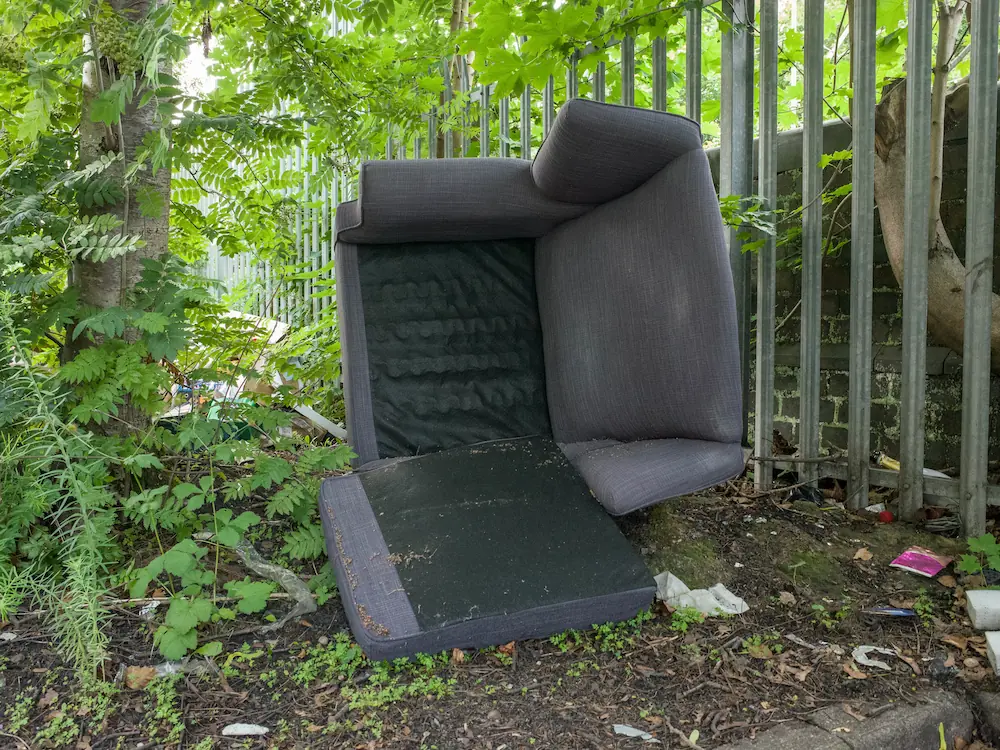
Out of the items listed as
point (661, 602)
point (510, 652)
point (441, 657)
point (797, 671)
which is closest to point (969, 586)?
point (797, 671)

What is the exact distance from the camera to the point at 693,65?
2.50 meters

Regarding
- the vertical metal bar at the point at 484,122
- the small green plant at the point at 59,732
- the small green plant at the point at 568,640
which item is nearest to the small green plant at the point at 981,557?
the small green plant at the point at 568,640

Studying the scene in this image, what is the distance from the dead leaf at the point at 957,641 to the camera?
1.63 metres

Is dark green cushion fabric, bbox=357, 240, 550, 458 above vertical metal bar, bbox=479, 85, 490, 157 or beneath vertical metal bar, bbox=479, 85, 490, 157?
beneath

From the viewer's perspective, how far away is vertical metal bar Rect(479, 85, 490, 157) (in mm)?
3340

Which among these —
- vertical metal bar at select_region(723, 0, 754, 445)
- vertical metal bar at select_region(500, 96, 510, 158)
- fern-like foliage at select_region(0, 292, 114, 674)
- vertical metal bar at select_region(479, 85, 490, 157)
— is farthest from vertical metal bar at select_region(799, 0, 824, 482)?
fern-like foliage at select_region(0, 292, 114, 674)

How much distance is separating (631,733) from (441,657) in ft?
1.46

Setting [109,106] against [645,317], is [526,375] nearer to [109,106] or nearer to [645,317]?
[645,317]

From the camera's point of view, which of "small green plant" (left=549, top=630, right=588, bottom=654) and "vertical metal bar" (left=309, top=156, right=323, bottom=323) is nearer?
"small green plant" (left=549, top=630, right=588, bottom=654)

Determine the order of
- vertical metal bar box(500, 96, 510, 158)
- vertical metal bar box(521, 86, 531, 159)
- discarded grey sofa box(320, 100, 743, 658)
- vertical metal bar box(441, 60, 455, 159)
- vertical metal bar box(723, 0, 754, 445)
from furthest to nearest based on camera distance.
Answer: vertical metal bar box(441, 60, 455, 159), vertical metal bar box(500, 96, 510, 158), vertical metal bar box(521, 86, 531, 159), vertical metal bar box(723, 0, 754, 445), discarded grey sofa box(320, 100, 743, 658)

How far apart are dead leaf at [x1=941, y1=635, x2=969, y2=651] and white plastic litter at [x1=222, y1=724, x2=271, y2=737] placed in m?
1.48

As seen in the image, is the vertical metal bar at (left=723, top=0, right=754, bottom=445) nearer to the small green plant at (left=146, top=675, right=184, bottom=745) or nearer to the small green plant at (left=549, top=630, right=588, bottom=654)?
the small green plant at (left=549, top=630, right=588, bottom=654)

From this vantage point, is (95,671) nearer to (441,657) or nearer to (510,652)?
(441,657)

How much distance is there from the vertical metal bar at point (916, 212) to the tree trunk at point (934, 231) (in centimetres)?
16
